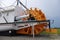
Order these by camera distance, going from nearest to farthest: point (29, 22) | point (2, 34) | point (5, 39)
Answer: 1. point (5, 39)
2. point (29, 22)
3. point (2, 34)

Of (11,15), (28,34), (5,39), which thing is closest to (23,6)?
(11,15)

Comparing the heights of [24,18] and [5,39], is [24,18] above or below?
above

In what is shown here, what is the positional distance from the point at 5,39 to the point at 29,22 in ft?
5.45

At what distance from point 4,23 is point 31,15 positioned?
5.58 ft

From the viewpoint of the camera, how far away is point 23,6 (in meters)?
11.7

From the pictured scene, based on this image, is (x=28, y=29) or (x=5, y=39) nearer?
(x=5, y=39)

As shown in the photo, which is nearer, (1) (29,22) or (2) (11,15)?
(1) (29,22)

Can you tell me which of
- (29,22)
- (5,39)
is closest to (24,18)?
(29,22)

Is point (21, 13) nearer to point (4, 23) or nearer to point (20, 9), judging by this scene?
point (20, 9)

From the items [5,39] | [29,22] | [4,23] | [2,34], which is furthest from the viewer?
[2,34]

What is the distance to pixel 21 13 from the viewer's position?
11.7m

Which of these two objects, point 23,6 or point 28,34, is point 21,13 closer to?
point 23,6

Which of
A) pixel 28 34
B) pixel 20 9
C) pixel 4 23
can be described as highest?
pixel 20 9

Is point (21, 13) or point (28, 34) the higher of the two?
point (21, 13)
